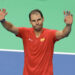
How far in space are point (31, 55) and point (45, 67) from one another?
157 mm

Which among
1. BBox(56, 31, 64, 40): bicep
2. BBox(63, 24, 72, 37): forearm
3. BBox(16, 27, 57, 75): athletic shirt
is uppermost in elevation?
BBox(63, 24, 72, 37): forearm

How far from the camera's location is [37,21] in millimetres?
2055

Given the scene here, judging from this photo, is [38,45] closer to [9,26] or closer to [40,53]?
[40,53]

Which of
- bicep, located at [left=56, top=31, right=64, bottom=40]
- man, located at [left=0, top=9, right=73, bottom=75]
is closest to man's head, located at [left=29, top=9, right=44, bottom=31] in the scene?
man, located at [left=0, top=9, right=73, bottom=75]

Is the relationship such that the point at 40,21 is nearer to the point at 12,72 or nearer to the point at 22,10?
the point at 12,72

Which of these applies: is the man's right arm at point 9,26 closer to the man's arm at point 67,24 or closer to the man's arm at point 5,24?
the man's arm at point 5,24

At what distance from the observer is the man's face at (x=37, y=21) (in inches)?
A: 80.5

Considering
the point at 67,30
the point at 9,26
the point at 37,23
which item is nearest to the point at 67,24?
the point at 67,30

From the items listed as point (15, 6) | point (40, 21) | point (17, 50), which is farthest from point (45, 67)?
point (15, 6)

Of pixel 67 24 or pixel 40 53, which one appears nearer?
pixel 67 24

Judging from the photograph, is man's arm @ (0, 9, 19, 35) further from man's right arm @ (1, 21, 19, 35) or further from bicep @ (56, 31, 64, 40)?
bicep @ (56, 31, 64, 40)

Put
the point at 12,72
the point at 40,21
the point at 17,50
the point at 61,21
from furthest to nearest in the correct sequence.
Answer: the point at 61,21, the point at 17,50, the point at 12,72, the point at 40,21

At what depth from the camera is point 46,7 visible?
424 cm

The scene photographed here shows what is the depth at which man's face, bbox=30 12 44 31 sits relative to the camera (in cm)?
204
